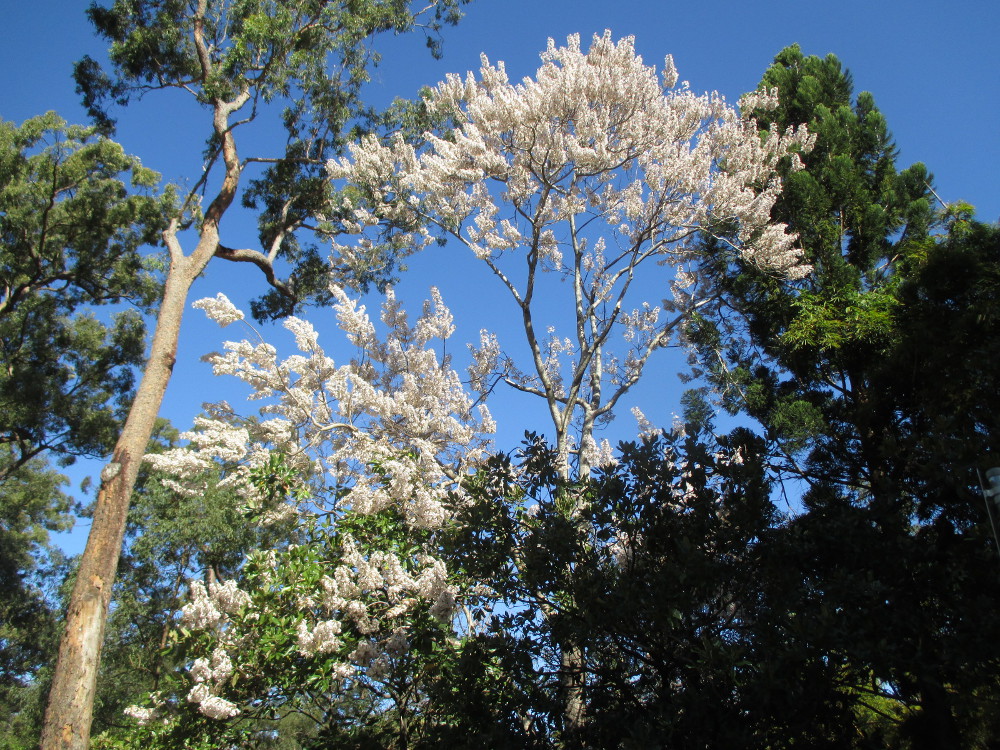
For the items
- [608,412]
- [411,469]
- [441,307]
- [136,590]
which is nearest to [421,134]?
[441,307]

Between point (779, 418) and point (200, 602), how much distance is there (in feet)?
18.9

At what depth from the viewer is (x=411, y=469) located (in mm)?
5695

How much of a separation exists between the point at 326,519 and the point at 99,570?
1915 mm

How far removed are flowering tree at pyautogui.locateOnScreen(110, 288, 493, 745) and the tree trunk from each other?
0.50 metres

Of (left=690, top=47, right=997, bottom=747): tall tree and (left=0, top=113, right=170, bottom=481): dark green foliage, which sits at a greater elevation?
(left=0, top=113, right=170, bottom=481): dark green foliage

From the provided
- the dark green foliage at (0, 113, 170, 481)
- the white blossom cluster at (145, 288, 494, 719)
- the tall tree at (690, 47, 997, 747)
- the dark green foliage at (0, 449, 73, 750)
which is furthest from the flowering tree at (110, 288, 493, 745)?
the dark green foliage at (0, 449, 73, 750)

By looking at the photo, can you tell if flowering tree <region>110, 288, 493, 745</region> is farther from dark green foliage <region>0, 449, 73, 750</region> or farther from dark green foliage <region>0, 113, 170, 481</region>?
dark green foliage <region>0, 449, 73, 750</region>

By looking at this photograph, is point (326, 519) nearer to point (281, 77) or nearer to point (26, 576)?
point (281, 77)

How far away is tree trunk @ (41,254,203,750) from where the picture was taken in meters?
5.16

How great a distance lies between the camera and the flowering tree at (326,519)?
491cm

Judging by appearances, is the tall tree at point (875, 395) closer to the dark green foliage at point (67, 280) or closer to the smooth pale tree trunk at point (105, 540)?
the smooth pale tree trunk at point (105, 540)

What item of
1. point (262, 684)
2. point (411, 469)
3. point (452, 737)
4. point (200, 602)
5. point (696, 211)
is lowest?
point (452, 737)

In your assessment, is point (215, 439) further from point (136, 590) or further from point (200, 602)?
point (136, 590)

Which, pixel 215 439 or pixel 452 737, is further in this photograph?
pixel 215 439
